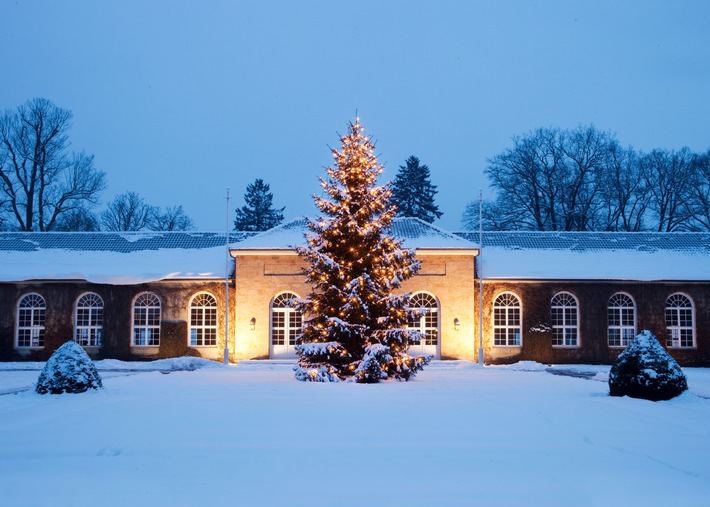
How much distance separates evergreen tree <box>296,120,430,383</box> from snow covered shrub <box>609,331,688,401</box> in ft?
18.2

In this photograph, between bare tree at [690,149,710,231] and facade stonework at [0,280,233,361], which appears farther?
bare tree at [690,149,710,231]

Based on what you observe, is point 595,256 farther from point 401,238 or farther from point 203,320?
point 203,320

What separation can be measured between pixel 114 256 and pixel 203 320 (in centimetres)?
562

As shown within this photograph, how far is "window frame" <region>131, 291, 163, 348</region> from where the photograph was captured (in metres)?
30.7

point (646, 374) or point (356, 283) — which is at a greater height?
point (356, 283)

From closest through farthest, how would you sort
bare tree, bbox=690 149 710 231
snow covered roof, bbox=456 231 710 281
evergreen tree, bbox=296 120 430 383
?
evergreen tree, bbox=296 120 430 383 < snow covered roof, bbox=456 231 710 281 < bare tree, bbox=690 149 710 231

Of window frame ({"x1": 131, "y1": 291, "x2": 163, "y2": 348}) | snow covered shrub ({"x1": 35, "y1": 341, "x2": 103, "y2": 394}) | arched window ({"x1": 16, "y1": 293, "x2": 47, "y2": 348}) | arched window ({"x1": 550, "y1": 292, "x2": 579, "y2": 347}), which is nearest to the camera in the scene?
snow covered shrub ({"x1": 35, "y1": 341, "x2": 103, "y2": 394})

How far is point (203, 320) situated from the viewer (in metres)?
30.7

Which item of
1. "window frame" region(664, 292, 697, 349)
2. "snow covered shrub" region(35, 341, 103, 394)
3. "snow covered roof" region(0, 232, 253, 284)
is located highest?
"snow covered roof" region(0, 232, 253, 284)

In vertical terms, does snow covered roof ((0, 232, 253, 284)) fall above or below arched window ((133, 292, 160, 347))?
above

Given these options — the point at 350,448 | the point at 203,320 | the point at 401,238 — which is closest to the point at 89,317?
the point at 203,320

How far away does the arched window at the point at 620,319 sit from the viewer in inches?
1201

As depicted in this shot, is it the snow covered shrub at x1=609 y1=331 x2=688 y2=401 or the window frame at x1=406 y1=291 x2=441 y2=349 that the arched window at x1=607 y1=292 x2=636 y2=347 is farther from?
the snow covered shrub at x1=609 y1=331 x2=688 y2=401

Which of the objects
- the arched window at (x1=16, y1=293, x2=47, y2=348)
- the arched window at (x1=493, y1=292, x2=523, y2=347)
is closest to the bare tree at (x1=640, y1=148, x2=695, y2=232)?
the arched window at (x1=493, y1=292, x2=523, y2=347)
